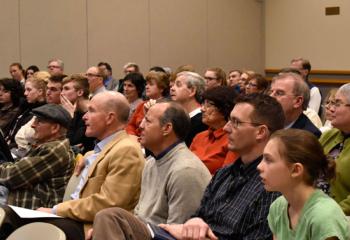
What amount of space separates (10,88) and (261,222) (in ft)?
15.3

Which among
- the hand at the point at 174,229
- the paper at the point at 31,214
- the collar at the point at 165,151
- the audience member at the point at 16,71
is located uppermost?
the audience member at the point at 16,71

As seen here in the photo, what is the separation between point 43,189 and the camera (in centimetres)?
395

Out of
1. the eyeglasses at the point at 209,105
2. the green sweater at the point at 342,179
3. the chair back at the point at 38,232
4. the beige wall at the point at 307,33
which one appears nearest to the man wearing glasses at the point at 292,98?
the eyeglasses at the point at 209,105

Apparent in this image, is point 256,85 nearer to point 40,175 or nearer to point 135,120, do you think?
point 135,120

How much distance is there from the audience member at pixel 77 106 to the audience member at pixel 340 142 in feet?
8.33

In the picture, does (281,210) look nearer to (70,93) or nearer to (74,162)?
(74,162)

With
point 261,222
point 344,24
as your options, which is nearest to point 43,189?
point 261,222

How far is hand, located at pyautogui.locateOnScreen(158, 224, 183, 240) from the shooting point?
111 inches

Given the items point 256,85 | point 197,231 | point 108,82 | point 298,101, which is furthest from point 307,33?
point 197,231

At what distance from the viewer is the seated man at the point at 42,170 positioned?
3.88m

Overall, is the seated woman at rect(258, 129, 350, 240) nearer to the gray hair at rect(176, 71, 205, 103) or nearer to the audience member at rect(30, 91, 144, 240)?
the audience member at rect(30, 91, 144, 240)

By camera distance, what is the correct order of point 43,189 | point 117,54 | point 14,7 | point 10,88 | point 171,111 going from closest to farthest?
1. point 171,111
2. point 43,189
3. point 10,88
4. point 14,7
5. point 117,54

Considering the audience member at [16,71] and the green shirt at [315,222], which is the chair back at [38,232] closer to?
the green shirt at [315,222]

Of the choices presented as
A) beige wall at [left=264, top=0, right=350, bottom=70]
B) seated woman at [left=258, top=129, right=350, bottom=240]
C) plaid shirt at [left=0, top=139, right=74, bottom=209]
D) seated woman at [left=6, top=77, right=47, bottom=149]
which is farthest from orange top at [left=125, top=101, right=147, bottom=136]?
beige wall at [left=264, top=0, right=350, bottom=70]
